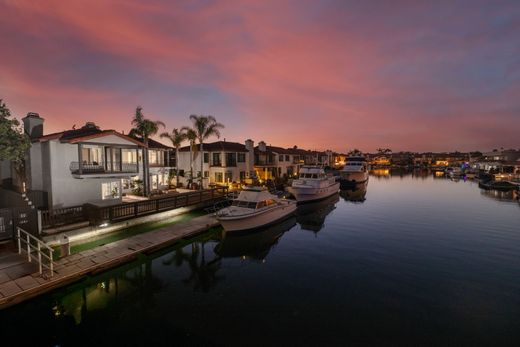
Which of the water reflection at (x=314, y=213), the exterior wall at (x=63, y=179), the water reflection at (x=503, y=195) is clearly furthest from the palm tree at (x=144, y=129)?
the water reflection at (x=503, y=195)

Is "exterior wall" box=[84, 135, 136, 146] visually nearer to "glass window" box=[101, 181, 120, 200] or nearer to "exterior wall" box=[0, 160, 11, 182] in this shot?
"glass window" box=[101, 181, 120, 200]

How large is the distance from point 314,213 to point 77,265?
28043mm

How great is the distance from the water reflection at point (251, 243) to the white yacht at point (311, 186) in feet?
44.3

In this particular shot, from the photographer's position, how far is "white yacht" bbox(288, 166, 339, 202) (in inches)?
1599

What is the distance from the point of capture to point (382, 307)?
1214cm

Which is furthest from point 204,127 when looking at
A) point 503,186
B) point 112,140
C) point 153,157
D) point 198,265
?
point 503,186

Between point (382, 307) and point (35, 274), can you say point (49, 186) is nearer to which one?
point (35, 274)

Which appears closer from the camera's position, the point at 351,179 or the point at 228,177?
the point at 228,177

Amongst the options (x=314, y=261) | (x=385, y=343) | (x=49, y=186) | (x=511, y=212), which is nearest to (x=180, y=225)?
(x=49, y=186)

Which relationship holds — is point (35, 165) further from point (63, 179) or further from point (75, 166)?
point (75, 166)

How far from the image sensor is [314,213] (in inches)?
1382

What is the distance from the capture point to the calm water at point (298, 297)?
10.0 m

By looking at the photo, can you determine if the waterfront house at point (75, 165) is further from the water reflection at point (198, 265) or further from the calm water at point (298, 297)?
the water reflection at point (198, 265)

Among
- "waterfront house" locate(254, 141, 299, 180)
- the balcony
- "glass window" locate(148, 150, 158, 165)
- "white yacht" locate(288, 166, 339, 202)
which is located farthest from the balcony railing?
"waterfront house" locate(254, 141, 299, 180)
